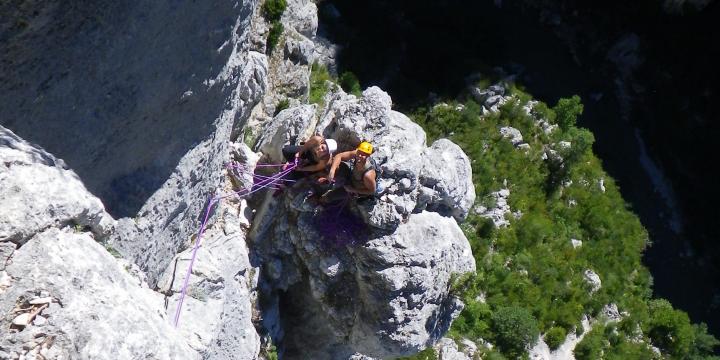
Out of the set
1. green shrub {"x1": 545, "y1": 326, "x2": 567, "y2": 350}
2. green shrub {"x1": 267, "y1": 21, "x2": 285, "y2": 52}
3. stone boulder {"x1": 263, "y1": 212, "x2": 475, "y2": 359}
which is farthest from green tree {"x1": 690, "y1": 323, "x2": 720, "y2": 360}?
green shrub {"x1": 267, "y1": 21, "x2": 285, "y2": 52}

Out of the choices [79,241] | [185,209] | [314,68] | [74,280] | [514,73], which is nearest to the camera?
[74,280]

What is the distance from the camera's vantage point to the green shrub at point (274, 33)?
15.6 metres

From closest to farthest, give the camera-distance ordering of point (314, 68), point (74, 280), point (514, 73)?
point (74, 280), point (314, 68), point (514, 73)

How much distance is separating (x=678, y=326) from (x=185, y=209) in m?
18.9

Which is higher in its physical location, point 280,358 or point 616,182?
point 616,182

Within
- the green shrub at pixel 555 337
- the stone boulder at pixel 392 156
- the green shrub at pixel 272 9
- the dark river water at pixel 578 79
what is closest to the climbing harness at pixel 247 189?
the stone boulder at pixel 392 156

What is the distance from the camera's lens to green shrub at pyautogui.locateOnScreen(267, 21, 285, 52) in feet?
51.2

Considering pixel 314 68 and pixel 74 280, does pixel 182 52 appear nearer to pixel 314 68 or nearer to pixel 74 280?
pixel 74 280

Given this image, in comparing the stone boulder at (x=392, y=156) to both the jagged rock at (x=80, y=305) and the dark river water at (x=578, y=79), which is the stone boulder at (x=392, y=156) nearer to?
the jagged rock at (x=80, y=305)

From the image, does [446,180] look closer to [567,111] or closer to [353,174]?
[353,174]

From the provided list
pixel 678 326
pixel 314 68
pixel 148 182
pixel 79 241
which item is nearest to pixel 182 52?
pixel 148 182

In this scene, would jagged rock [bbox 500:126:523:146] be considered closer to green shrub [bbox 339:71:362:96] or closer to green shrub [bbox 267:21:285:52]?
green shrub [bbox 339:71:362:96]

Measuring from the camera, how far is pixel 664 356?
23469 millimetres

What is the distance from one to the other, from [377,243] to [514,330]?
30.0 ft
